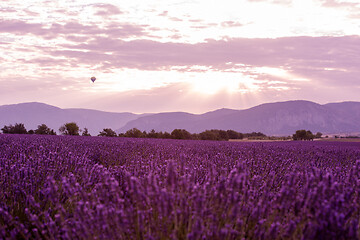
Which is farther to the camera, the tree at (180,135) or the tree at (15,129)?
the tree at (180,135)

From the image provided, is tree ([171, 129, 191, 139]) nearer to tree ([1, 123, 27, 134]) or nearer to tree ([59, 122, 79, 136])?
tree ([59, 122, 79, 136])

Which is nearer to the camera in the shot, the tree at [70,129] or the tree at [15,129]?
the tree at [15,129]

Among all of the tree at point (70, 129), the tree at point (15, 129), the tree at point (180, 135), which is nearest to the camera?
the tree at point (15, 129)

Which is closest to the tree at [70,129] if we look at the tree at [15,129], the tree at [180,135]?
the tree at [15,129]

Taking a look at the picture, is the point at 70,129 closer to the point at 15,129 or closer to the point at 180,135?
the point at 15,129

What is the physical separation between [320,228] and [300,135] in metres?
25.4

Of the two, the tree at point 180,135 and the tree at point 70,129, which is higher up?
the tree at point 70,129

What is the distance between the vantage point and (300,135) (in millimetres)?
25266

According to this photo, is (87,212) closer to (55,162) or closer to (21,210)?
(21,210)

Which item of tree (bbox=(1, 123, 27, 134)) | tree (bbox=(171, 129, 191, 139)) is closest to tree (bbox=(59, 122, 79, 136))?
tree (bbox=(1, 123, 27, 134))

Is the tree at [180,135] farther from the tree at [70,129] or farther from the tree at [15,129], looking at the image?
the tree at [15,129]

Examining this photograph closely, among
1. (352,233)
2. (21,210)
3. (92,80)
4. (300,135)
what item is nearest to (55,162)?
(21,210)

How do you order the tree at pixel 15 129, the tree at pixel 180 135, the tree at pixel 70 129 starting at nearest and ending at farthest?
the tree at pixel 15 129 < the tree at pixel 70 129 < the tree at pixel 180 135

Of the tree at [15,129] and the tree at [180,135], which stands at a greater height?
the tree at [15,129]
